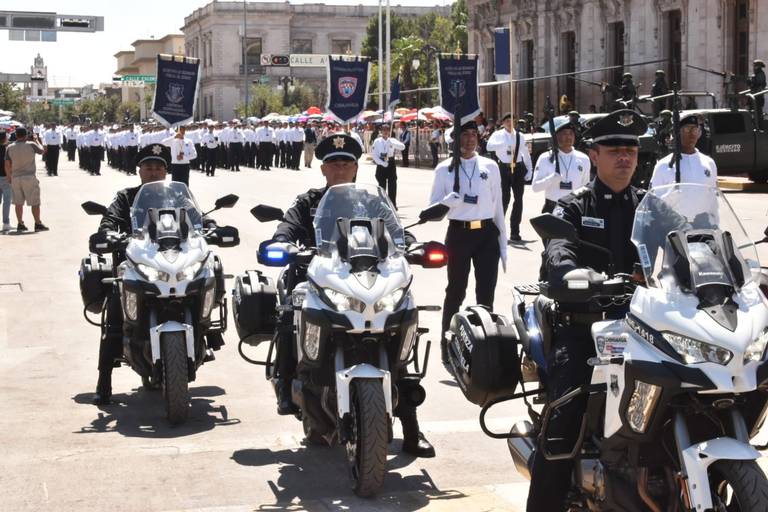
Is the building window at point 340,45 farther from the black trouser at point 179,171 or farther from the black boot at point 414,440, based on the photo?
the black boot at point 414,440

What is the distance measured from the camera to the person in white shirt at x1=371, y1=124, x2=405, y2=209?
26.0 m

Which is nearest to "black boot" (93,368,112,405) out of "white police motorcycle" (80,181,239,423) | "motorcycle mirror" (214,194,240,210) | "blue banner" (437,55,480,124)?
"white police motorcycle" (80,181,239,423)

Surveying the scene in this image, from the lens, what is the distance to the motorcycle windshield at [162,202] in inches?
332

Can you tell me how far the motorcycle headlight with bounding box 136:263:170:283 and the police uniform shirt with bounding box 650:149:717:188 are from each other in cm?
538

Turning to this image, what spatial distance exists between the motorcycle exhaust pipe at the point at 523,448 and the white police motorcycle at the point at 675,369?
258mm

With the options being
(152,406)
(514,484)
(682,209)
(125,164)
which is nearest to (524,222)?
(152,406)

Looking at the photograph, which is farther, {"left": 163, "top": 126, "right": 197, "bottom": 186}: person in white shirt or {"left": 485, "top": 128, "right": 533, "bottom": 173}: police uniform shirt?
{"left": 163, "top": 126, "right": 197, "bottom": 186}: person in white shirt

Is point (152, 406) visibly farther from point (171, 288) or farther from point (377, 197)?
point (377, 197)

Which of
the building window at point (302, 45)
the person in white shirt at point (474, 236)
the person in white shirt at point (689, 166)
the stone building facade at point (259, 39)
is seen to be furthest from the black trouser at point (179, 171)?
the building window at point (302, 45)

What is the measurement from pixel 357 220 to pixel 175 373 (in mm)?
1778

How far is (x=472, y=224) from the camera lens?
10102 millimetres

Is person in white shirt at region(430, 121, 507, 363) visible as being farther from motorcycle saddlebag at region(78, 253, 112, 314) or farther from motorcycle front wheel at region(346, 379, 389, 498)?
motorcycle front wheel at region(346, 379, 389, 498)

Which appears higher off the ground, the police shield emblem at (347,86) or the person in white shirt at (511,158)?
the police shield emblem at (347,86)

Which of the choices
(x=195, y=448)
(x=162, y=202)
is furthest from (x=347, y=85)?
(x=195, y=448)
